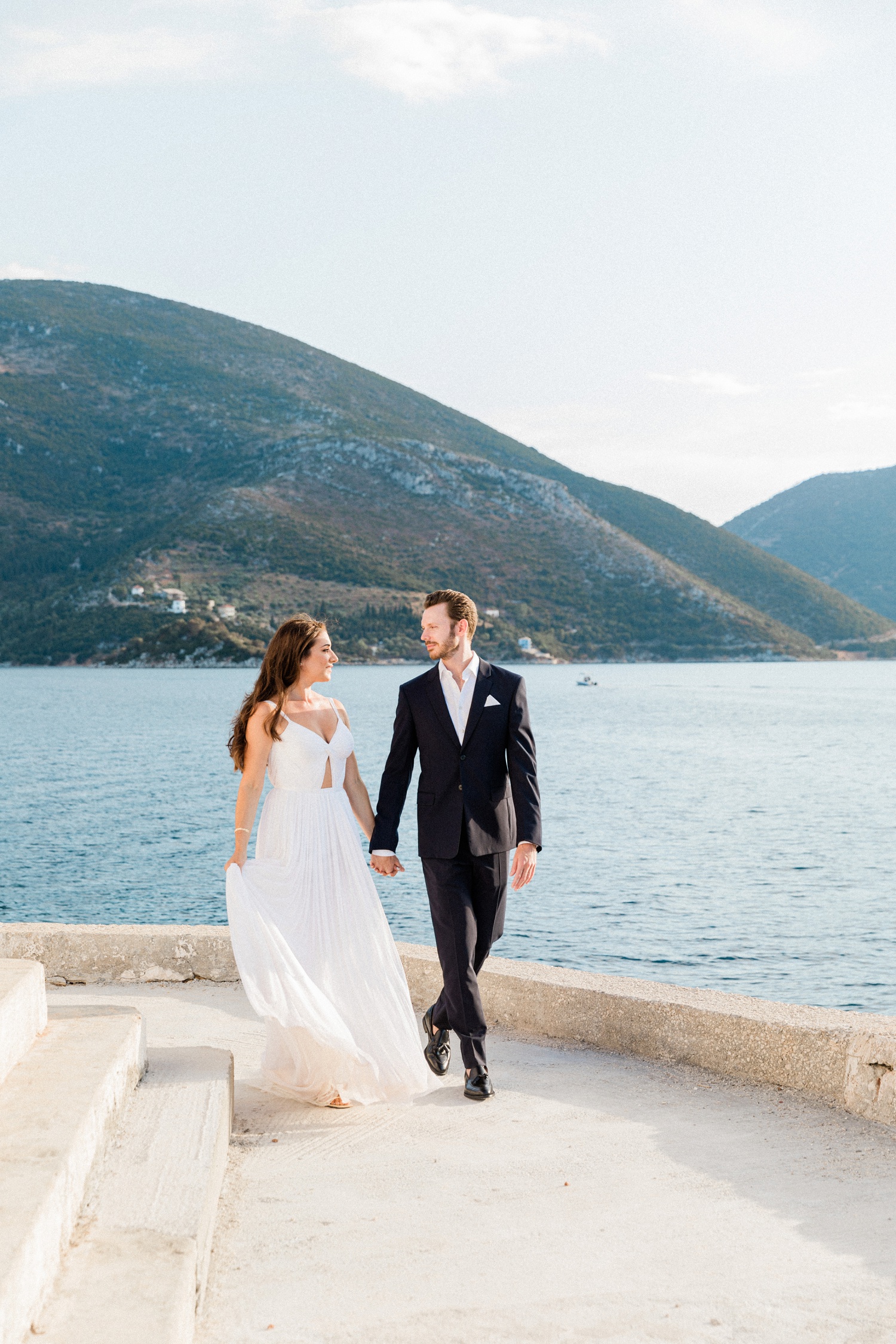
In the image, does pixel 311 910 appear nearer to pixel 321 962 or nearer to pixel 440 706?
pixel 321 962

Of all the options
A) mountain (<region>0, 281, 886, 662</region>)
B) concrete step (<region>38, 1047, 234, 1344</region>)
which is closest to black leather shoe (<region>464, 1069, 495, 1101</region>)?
concrete step (<region>38, 1047, 234, 1344</region>)

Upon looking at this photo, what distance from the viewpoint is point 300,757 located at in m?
4.52

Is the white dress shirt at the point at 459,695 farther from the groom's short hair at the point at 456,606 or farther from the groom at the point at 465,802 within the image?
the groom's short hair at the point at 456,606

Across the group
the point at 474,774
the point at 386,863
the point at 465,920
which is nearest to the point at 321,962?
the point at 386,863

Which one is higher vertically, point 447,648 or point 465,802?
point 447,648

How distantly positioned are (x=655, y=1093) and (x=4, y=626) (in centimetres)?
13140

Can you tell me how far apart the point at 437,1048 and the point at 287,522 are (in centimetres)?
12151

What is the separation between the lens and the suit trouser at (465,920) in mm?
4469

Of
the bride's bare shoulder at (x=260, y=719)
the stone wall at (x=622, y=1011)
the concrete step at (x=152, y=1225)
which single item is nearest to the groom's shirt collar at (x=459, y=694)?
the bride's bare shoulder at (x=260, y=719)

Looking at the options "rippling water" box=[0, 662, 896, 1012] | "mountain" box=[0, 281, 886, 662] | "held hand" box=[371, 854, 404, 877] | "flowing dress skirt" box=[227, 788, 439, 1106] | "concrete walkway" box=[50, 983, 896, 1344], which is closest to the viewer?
"concrete walkway" box=[50, 983, 896, 1344]

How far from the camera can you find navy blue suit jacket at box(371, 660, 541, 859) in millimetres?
4488

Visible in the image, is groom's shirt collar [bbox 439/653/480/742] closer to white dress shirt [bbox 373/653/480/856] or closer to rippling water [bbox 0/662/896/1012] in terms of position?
white dress shirt [bbox 373/653/480/856]

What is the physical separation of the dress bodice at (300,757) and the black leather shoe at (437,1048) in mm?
1107

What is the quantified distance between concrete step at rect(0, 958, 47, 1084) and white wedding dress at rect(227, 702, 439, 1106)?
71 cm
